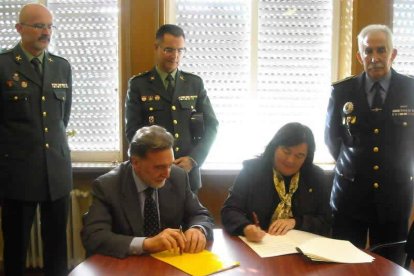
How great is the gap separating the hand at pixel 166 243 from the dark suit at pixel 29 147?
42.3 inches

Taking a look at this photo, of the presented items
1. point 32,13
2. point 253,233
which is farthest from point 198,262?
point 32,13

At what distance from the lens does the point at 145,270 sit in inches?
56.4

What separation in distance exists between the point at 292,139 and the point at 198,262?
2.51ft

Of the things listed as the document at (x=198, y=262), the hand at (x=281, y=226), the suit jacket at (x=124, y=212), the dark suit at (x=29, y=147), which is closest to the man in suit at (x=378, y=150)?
the hand at (x=281, y=226)

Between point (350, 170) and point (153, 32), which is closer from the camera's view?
point (350, 170)

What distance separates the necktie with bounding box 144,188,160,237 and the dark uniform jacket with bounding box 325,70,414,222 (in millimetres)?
1003

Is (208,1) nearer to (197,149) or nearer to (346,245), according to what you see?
(197,149)

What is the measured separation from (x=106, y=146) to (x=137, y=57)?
0.73 metres

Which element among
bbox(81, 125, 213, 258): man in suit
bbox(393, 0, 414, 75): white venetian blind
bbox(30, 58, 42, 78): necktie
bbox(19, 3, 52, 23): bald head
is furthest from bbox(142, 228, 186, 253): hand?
bbox(393, 0, 414, 75): white venetian blind

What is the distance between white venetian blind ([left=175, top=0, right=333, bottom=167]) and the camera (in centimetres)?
322

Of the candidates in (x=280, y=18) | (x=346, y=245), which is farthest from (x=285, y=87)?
(x=346, y=245)

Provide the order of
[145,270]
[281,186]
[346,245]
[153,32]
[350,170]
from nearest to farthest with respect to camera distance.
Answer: [145,270] < [346,245] < [281,186] < [350,170] < [153,32]

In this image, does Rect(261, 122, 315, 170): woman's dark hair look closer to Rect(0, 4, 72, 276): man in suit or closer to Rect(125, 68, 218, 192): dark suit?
Rect(125, 68, 218, 192): dark suit

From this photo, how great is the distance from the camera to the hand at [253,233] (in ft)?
5.61
